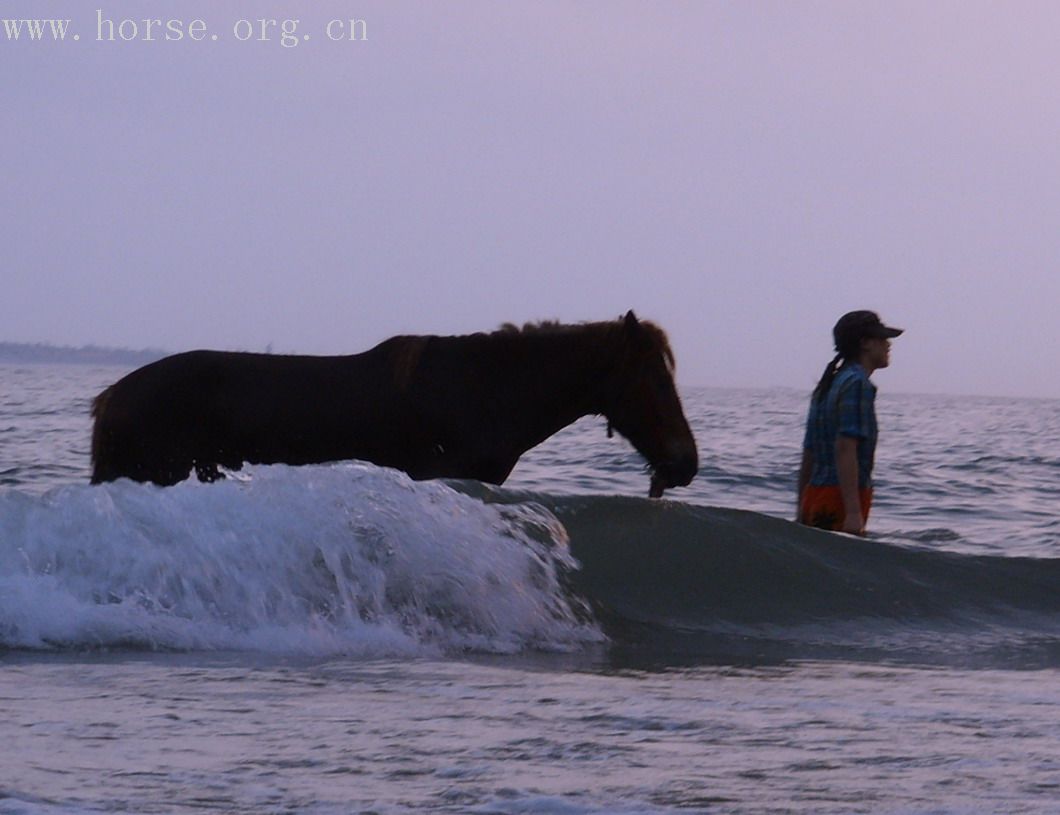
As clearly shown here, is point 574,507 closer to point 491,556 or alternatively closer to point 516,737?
point 491,556

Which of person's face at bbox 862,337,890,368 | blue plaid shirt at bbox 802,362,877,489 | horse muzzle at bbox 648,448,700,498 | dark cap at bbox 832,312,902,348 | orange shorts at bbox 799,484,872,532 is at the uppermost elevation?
dark cap at bbox 832,312,902,348

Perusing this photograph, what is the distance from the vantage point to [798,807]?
3148 mm

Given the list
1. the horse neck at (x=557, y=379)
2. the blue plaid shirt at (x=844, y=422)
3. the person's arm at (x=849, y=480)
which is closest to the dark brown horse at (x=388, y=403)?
the horse neck at (x=557, y=379)

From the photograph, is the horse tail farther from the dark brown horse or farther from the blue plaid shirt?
the blue plaid shirt

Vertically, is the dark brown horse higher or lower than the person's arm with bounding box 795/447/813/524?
higher

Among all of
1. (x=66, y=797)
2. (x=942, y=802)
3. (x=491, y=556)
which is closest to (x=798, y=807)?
(x=942, y=802)

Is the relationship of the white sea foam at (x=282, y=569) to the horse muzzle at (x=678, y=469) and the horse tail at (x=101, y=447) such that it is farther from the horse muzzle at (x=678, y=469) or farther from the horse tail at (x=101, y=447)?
the horse muzzle at (x=678, y=469)

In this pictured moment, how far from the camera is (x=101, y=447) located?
275 inches

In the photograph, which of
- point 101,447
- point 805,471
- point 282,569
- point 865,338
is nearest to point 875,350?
point 865,338

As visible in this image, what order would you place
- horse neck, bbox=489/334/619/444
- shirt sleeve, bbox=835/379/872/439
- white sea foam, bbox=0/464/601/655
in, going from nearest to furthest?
white sea foam, bbox=0/464/601/655 < shirt sleeve, bbox=835/379/872/439 < horse neck, bbox=489/334/619/444

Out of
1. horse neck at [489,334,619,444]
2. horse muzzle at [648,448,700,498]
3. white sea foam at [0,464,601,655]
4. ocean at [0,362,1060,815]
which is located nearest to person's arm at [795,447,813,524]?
ocean at [0,362,1060,815]

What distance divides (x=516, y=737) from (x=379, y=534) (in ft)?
8.23

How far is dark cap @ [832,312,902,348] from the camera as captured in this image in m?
6.47

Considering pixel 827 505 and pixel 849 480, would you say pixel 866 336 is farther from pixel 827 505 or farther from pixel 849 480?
pixel 827 505
